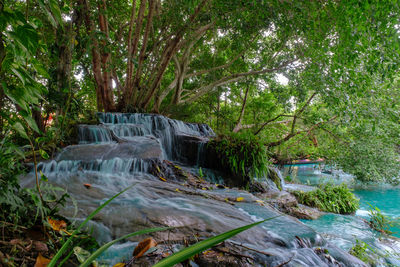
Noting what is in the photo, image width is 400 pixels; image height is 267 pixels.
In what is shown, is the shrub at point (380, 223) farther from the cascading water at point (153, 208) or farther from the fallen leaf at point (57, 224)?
the fallen leaf at point (57, 224)

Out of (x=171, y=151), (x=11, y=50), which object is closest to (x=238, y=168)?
(x=171, y=151)

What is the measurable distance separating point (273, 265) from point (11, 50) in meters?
1.78

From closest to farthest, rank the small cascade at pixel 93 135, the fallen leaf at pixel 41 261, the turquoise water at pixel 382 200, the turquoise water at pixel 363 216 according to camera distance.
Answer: the fallen leaf at pixel 41 261 < the turquoise water at pixel 363 216 < the small cascade at pixel 93 135 < the turquoise water at pixel 382 200

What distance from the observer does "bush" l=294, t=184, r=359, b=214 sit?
589cm

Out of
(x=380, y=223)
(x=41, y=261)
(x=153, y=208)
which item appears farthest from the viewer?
(x=380, y=223)

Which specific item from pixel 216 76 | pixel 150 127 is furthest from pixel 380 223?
pixel 216 76

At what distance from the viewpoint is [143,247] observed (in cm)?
139

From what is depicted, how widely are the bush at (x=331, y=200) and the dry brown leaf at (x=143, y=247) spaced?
566 cm

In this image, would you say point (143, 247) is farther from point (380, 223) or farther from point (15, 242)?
point (380, 223)

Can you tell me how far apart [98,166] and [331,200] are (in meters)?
6.09

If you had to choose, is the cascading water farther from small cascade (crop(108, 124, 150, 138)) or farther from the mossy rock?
the mossy rock

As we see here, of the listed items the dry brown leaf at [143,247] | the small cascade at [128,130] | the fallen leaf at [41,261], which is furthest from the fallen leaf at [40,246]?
the small cascade at [128,130]

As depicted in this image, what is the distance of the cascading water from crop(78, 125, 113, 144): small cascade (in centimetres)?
6

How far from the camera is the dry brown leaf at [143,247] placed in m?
1.35
